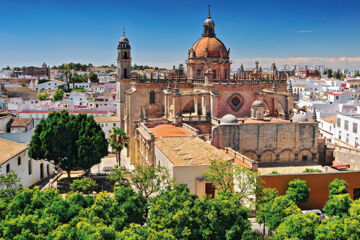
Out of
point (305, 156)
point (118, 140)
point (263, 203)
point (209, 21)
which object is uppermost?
point (209, 21)

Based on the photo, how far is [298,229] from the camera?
54.3 ft

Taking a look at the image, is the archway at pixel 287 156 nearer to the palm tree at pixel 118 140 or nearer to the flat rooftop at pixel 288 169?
the flat rooftop at pixel 288 169

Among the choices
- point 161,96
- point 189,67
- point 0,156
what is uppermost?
point 189,67

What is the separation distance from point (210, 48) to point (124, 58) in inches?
432

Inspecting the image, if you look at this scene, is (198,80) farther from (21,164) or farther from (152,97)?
(21,164)

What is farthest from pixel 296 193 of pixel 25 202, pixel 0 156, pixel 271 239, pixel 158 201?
pixel 0 156

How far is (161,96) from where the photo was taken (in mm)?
43656

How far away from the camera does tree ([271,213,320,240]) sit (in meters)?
16.4

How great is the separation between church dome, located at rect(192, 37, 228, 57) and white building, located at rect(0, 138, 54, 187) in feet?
74.1

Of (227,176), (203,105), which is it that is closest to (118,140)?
(203,105)

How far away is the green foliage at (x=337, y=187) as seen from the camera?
79.9 ft

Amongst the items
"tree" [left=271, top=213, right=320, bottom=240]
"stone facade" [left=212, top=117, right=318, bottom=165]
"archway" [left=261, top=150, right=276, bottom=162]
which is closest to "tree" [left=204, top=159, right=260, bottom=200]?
"tree" [left=271, top=213, right=320, bottom=240]

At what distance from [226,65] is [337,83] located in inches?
2769

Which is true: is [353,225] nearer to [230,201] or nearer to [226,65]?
[230,201]
